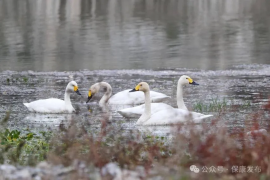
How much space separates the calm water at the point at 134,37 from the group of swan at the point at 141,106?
19.1 ft

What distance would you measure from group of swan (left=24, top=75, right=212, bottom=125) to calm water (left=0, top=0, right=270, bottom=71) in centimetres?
583

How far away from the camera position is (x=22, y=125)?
41.1 ft

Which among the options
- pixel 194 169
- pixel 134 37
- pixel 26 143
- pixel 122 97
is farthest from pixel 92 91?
pixel 134 37

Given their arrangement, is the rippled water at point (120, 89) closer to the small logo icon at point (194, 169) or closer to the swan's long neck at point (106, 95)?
the swan's long neck at point (106, 95)

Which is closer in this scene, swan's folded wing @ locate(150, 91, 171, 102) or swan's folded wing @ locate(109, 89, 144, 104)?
swan's folded wing @ locate(150, 91, 171, 102)

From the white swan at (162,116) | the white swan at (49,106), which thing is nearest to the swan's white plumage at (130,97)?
the white swan at (49,106)

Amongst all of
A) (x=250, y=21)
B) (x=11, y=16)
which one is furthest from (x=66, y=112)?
(x=11, y=16)

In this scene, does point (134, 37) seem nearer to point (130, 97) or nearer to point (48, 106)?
point (130, 97)

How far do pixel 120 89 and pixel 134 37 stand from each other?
45.6 ft

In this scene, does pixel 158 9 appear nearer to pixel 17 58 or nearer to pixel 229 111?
pixel 17 58

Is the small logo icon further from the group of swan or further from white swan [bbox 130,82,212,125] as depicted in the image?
white swan [bbox 130,82,212,125]

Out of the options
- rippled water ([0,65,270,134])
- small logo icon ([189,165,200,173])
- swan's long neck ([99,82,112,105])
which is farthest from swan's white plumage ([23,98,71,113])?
small logo icon ([189,165,200,173])

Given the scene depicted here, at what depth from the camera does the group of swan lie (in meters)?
12.2

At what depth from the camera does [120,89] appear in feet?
56.2
